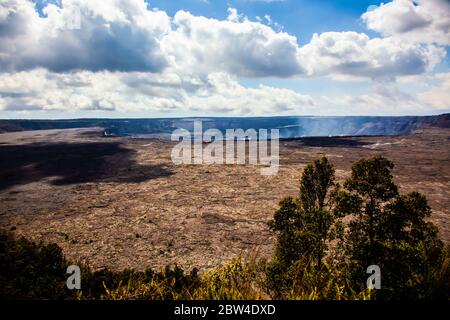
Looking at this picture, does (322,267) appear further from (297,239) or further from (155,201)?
(155,201)

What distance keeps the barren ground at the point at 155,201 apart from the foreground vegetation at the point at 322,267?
387 centimetres

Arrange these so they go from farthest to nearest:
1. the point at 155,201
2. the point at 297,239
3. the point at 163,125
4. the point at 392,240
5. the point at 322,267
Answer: the point at 163,125
the point at 155,201
the point at 297,239
the point at 322,267
the point at 392,240

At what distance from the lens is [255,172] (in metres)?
32.5

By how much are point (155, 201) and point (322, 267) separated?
17.6m

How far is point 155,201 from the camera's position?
2305 cm

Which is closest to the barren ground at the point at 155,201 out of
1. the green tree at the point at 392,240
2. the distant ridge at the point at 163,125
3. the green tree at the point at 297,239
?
the green tree at the point at 297,239

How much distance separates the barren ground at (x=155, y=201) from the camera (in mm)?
→ 15453

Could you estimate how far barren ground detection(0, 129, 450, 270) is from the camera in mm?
15453

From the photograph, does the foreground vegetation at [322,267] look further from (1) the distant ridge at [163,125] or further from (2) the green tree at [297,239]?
(1) the distant ridge at [163,125]

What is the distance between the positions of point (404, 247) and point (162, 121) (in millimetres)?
196344

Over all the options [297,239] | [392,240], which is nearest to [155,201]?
[297,239]

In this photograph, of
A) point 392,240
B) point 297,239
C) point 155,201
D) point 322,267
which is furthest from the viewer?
point 155,201

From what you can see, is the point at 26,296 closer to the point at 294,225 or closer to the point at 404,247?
the point at 294,225
